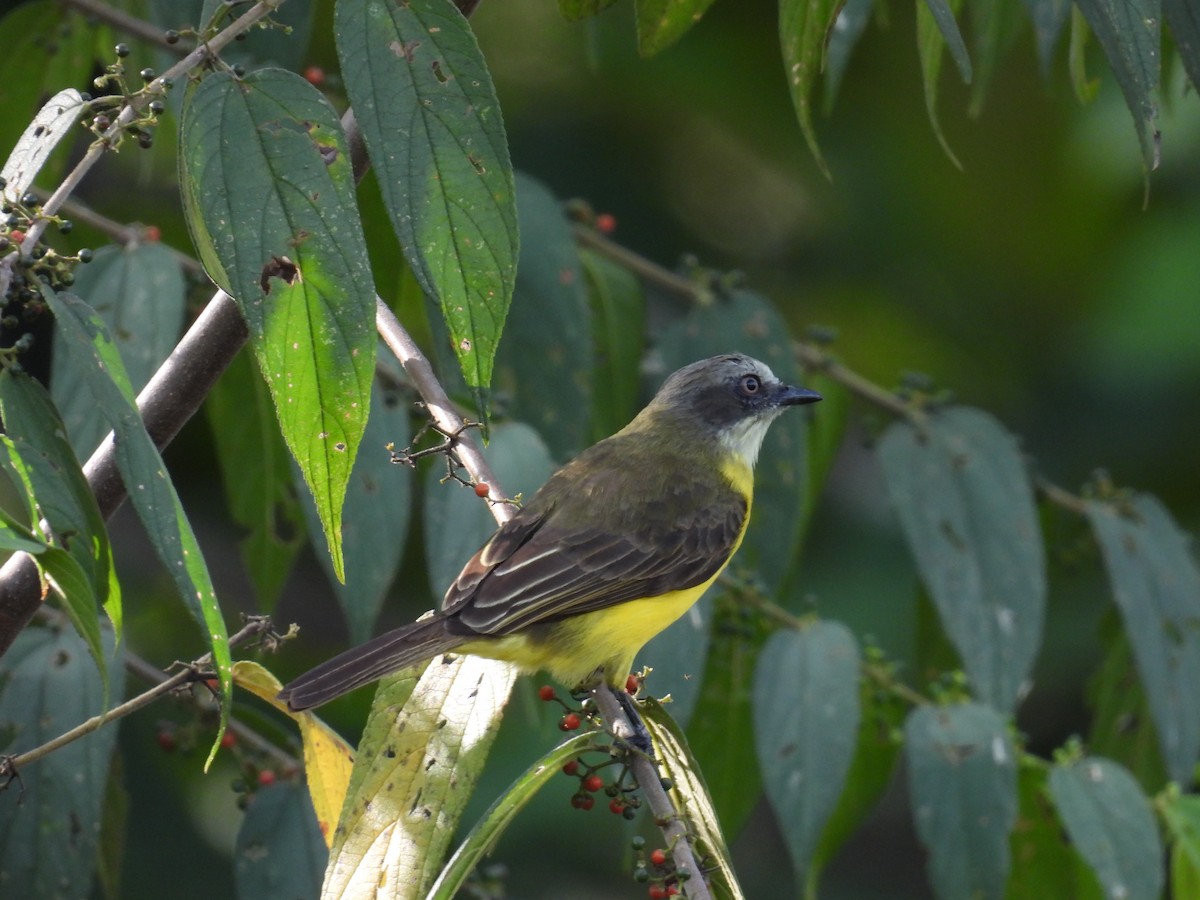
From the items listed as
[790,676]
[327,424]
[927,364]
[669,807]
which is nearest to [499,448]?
[790,676]

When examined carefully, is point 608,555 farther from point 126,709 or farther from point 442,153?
point 442,153

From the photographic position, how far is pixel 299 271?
1.66 meters

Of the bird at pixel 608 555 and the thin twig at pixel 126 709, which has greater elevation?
the thin twig at pixel 126 709

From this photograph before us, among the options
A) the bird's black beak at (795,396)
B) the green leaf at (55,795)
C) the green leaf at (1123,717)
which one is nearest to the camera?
the green leaf at (55,795)

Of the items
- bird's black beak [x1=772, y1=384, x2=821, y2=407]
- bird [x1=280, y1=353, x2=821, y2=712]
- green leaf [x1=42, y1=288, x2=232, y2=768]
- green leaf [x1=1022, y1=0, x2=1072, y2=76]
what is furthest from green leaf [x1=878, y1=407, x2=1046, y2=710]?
green leaf [x1=42, y1=288, x2=232, y2=768]

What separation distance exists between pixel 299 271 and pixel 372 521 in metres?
1.30

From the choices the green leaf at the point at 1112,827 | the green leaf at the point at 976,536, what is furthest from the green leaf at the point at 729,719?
the green leaf at the point at 1112,827

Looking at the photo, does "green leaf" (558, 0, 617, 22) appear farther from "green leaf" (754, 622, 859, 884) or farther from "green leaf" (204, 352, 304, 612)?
"green leaf" (754, 622, 859, 884)

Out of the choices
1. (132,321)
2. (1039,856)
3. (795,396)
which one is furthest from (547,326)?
(1039,856)

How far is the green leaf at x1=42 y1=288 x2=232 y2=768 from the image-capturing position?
1.52 metres

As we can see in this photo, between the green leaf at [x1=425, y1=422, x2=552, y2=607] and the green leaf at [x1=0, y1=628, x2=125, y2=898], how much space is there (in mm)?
630

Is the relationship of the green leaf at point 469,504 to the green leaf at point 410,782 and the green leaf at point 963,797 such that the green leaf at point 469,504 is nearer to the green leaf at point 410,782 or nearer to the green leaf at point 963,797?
the green leaf at point 410,782

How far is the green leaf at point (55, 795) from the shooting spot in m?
2.49

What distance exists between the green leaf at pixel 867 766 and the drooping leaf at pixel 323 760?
1528 millimetres
